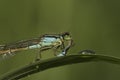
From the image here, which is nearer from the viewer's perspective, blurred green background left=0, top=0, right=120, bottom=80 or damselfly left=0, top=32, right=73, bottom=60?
damselfly left=0, top=32, right=73, bottom=60

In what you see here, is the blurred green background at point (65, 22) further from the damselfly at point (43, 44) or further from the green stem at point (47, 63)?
the green stem at point (47, 63)

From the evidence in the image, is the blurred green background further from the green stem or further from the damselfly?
the green stem

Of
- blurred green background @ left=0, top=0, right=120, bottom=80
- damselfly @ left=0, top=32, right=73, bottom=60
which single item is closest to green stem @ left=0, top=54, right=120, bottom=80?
damselfly @ left=0, top=32, right=73, bottom=60

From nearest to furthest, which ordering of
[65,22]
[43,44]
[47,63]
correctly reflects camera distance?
[47,63]
[43,44]
[65,22]

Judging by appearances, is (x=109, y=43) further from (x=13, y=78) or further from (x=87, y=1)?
(x=13, y=78)

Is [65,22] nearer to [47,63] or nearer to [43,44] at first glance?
[43,44]

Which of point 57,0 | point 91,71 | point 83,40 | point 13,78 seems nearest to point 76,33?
point 83,40

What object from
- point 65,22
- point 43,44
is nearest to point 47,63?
point 43,44

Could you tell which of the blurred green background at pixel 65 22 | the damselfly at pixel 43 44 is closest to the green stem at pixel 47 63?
the damselfly at pixel 43 44

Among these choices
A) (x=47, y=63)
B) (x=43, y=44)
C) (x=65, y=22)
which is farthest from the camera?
(x=65, y=22)
